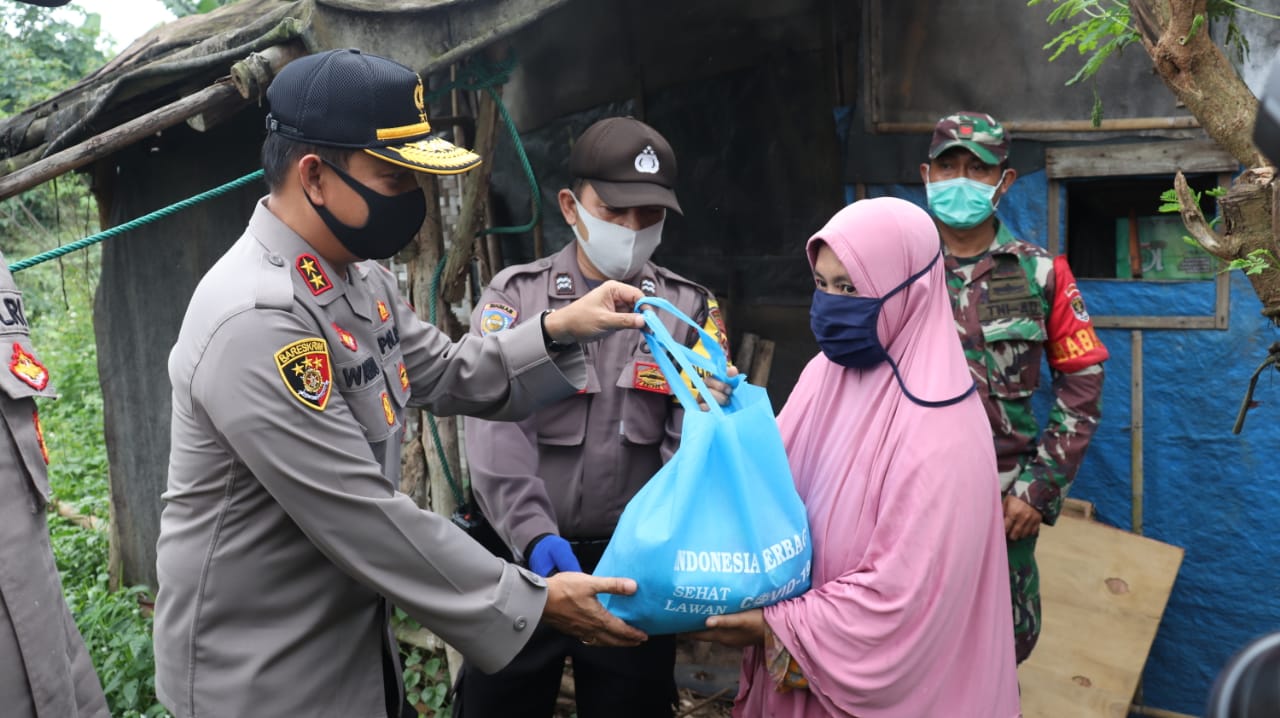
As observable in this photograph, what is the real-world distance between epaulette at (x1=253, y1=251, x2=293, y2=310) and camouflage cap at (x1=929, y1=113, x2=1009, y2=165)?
2445 millimetres

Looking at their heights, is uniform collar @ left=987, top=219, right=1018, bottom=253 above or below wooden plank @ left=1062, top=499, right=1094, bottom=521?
above

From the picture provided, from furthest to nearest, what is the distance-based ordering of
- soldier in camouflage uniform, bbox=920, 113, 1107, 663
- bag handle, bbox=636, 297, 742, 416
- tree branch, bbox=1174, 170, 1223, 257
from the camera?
soldier in camouflage uniform, bbox=920, 113, 1107, 663 < bag handle, bbox=636, 297, 742, 416 < tree branch, bbox=1174, 170, 1223, 257

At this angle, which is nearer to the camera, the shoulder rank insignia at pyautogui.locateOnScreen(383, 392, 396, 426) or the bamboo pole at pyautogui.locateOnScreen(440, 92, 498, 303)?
the shoulder rank insignia at pyautogui.locateOnScreen(383, 392, 396, 426)

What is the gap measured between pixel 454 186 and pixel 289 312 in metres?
2.57

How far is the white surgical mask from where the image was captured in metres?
3.07

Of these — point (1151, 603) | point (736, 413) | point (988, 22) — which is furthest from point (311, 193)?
point (1151, 603)

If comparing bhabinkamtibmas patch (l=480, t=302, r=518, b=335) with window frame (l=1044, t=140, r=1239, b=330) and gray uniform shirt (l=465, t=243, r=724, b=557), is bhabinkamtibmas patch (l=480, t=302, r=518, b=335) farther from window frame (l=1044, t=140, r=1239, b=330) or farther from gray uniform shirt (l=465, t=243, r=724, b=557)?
window frame (l=1044, t=140, r=1239, b=330)

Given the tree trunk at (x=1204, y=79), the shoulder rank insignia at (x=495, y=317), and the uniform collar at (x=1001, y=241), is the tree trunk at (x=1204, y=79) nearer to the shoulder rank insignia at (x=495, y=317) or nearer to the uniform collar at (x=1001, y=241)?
the uniform collar at (x=1001, y=241)

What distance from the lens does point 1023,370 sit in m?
3.39

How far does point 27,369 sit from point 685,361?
4.49 feet

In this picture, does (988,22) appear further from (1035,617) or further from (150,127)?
(150,127)

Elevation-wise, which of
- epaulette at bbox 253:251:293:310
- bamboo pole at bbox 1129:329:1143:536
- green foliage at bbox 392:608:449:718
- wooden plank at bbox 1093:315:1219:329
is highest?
epaulette at bbox 253:251:293:310

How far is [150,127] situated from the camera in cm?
307

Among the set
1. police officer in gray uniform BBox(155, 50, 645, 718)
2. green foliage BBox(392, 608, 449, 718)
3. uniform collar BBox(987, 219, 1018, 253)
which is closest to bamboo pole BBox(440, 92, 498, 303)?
green foliage BBox(392, 608, 449, 718)
